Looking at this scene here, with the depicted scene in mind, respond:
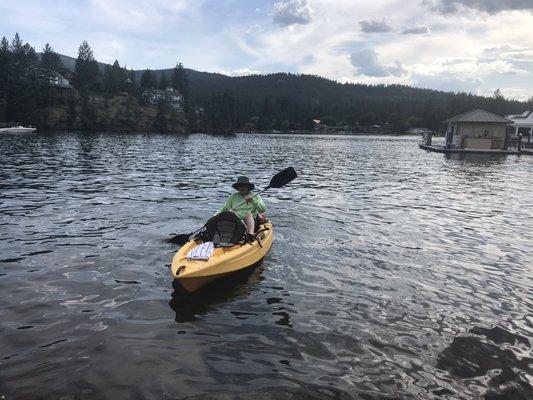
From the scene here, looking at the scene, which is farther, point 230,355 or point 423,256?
point 423,256

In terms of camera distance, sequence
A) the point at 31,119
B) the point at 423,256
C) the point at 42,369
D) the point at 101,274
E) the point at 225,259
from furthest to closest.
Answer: the point at 31,119
the point at 423,256
the point at 101,274
the point at 225,259
the point at 42,369

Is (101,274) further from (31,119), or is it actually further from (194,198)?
(31,119)

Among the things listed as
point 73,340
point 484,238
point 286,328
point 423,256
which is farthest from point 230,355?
point 484,238

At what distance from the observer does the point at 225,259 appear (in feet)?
32.4

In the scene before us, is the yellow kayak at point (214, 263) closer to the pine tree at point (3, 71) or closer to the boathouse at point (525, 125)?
the boathouse at point (525, 125)

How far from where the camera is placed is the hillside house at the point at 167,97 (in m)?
167

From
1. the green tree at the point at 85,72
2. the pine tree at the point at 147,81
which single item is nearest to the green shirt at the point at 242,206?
the green tree at the point at 85,72

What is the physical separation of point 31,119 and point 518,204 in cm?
10918

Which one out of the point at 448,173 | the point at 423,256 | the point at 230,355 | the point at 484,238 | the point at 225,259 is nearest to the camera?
the point at 230,355

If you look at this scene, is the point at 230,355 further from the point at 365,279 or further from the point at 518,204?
the point at 518,204

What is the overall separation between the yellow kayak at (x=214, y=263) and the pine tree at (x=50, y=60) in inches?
6543

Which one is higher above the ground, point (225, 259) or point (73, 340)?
point (225, 259)

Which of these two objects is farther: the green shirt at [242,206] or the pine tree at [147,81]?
the pine tree at [147,81]

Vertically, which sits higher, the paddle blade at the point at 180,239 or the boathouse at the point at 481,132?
the boathouse at the point at 481,132
